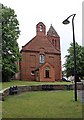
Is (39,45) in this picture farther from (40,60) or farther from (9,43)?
(9,43)

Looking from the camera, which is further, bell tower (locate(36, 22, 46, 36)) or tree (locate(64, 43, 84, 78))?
tree (locate(64, 43, 84, 78))

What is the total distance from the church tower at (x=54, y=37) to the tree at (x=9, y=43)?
25973mm

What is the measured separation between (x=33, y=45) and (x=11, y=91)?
37.2 meters

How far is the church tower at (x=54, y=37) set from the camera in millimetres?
70787

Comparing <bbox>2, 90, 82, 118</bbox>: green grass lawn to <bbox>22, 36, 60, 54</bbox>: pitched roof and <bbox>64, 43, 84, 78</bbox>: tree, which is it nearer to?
<bbox>22, 36, 60, 54</bbox>: pitched roof

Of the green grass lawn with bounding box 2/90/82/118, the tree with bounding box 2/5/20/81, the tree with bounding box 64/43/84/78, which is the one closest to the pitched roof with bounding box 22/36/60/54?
the tree with bounding box 64/43/84/78

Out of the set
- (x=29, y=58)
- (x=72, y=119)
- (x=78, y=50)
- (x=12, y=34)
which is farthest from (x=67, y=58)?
(x=72, y=119)

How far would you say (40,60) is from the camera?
6191 centimetres

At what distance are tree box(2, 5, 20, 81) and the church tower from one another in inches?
1023

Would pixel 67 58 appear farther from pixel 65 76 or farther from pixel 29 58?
pixel 29 58

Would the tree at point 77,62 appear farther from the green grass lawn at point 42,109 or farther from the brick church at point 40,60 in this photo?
Answer: the green grass lawn at point 42,109

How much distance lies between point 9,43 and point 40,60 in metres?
20.1

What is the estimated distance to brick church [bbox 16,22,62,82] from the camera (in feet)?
192

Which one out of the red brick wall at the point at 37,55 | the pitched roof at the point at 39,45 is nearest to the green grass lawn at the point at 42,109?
the red brick wall at the point at 37,55
